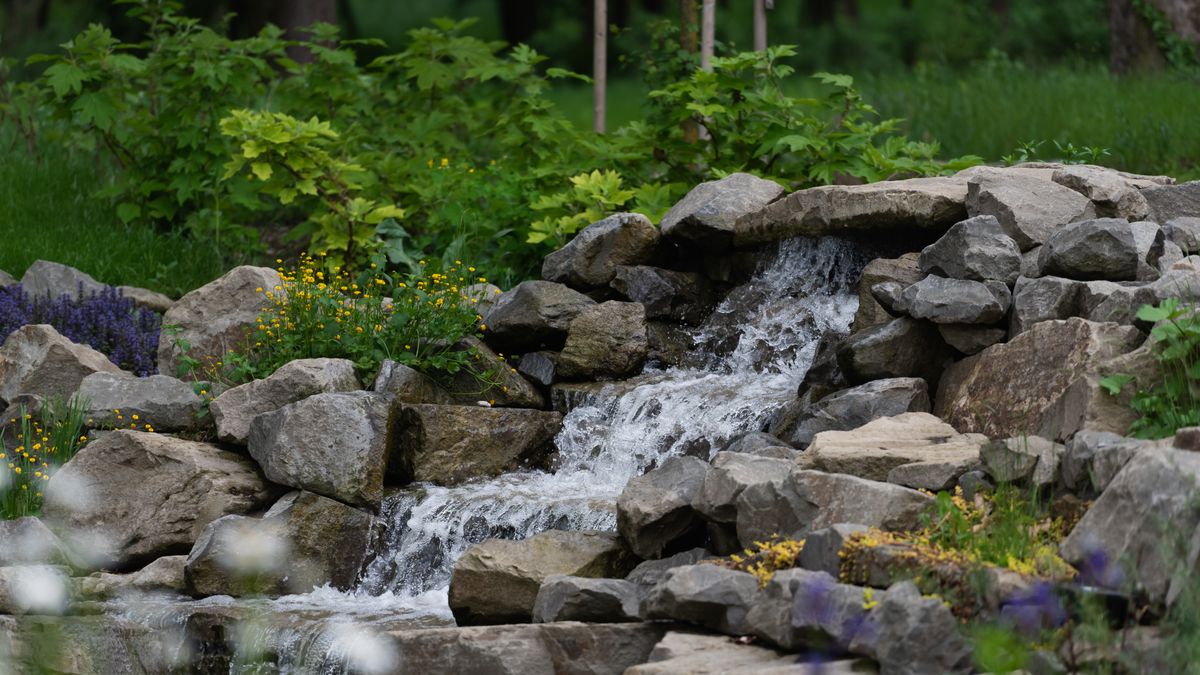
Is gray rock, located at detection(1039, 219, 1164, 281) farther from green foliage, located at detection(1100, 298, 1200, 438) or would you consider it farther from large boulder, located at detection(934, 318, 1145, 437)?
green foliage, located at detection(1100, 298, 1200, 438)

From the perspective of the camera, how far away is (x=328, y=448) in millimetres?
6391

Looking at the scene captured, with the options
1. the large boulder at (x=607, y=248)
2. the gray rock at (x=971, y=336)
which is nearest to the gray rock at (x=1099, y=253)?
the gray rock at (x=971, y=336)

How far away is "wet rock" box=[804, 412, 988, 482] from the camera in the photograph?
5.12 meters

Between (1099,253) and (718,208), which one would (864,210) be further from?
(1099,253)

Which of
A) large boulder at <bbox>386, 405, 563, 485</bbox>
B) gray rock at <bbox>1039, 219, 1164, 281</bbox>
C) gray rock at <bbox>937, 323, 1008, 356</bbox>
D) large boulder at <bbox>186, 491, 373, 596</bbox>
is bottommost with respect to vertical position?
large boulder at <bbox>186, 491, 373, 596</bbox>

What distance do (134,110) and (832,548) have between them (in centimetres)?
723

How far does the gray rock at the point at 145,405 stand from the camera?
7047mm

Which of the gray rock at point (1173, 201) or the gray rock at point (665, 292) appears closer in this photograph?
the gray rock at point (1173, 201)

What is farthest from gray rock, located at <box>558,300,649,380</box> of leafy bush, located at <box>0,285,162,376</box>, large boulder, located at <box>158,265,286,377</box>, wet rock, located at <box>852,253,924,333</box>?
leafy bush, located at <box>0,285,162,376</box>

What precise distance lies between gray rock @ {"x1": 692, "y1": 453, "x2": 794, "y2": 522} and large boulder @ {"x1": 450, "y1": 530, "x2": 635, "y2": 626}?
0.49m

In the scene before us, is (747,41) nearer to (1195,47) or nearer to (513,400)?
(1195,47)

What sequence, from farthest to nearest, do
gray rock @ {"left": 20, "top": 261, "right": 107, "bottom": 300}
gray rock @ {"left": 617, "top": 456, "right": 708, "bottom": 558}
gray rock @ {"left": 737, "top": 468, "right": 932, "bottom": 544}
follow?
1. gray rock @ {"left": 20, "top": 261, "right": 107, "bottom": 300}
2. gray rock @ {"left": 617, "top": 456, "right": 708, "bottom": 558}
3. gray rock @ {"left": 737, "top": 468, "right": 932, "bottom": 544}

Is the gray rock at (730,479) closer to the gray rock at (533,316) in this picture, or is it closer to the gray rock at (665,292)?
the gray rock at (533,316)

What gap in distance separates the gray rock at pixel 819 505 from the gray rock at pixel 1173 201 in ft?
9.65
